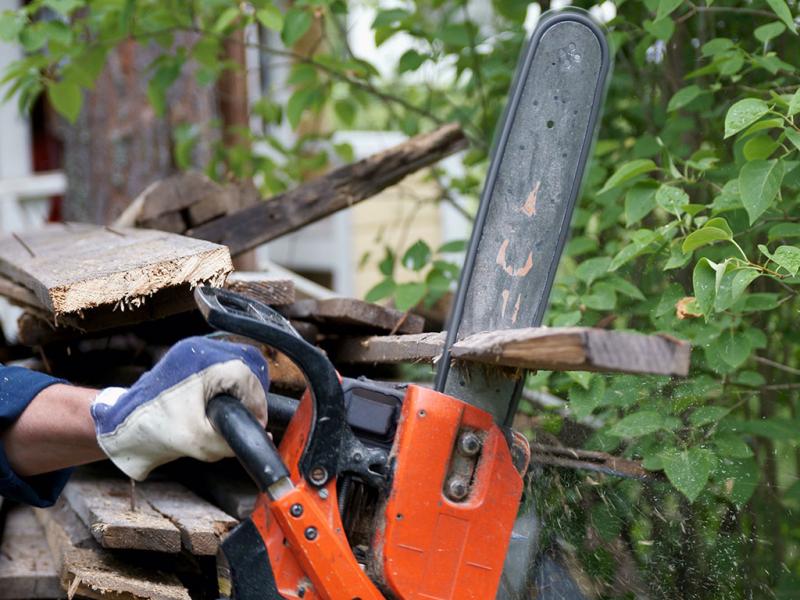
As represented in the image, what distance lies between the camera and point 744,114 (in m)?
2.04

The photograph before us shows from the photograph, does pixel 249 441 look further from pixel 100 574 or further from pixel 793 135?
pixel 793 135

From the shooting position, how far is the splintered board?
2.12 m

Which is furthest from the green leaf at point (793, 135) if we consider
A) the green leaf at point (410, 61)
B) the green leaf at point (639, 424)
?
the green leaf at point (410, 61)

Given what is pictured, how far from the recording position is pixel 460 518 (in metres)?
1.72

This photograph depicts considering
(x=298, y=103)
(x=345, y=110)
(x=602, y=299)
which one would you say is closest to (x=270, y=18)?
(x=298, y=103)

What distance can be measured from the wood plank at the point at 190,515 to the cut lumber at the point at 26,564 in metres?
0.31

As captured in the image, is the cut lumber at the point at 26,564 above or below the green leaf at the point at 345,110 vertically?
below

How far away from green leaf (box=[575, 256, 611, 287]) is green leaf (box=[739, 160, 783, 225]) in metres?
0.57

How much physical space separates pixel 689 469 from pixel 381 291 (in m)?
1.45

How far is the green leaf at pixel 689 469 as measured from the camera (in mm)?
1988

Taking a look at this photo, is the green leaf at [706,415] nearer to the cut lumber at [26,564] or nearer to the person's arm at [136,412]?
the person's arm at [136,412]

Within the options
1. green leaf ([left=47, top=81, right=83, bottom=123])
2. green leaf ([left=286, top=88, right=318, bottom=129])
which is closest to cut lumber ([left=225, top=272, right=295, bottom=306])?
green leaf ([left=286, top=88, right=318, bottom=129])

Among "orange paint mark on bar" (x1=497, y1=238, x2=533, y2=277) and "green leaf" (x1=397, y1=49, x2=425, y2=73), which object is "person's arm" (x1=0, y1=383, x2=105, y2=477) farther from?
"green leaf" (x1=397, y1=49, x2=425, y2=73)

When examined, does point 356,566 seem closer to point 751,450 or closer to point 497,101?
point 751,450
